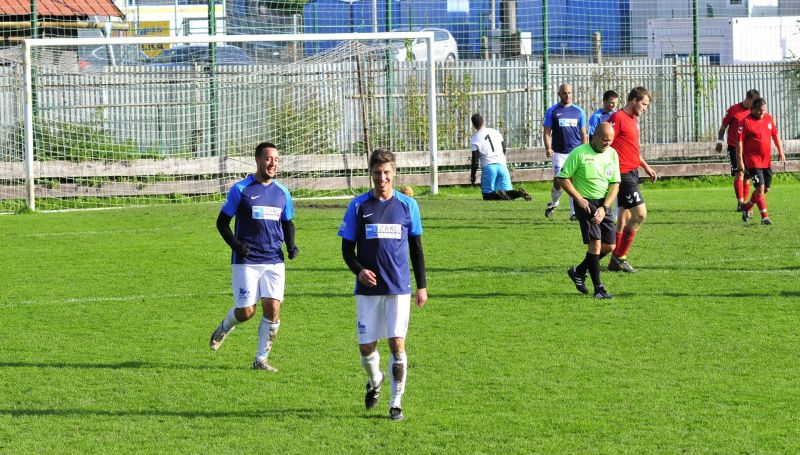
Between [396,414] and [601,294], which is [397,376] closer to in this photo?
[396,414]

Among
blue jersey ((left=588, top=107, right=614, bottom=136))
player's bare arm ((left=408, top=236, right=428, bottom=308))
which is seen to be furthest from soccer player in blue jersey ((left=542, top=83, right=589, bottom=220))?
player's bare arm ((left=408, top=236, right=428, bottom=308))

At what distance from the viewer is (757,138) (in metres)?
17.9

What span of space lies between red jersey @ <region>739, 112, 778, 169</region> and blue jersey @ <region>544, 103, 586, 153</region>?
2.39 m

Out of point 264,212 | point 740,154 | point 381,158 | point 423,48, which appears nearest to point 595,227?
point 264,212

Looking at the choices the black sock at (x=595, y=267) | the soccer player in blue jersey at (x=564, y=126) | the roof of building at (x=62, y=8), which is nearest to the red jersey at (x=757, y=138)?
the soccer player in blue jersey at (x=564, y=126)

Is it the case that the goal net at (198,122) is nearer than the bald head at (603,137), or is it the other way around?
the bald head at (603,137)

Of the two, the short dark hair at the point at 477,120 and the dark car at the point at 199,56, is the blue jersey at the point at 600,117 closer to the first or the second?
the short dark hair at the point at 477,120

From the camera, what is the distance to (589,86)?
26969 mm

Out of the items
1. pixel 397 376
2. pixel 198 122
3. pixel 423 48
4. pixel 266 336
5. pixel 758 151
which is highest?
pixel 423 48

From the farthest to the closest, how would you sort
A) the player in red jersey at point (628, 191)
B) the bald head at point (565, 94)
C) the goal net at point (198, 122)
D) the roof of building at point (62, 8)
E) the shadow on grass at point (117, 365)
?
1. the roof of building at point (62, 8)
2. the goal net at point (198, 122)
3. the bald head at point (565, 94)
4. the player in red jersey at point (628, 191)
5. the shadow on grass at point (117, 365)

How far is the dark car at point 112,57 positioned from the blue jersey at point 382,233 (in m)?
17.1

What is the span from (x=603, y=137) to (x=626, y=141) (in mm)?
2186

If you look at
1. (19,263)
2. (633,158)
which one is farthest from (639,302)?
(19,263)

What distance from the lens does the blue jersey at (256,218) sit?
9.09 m
